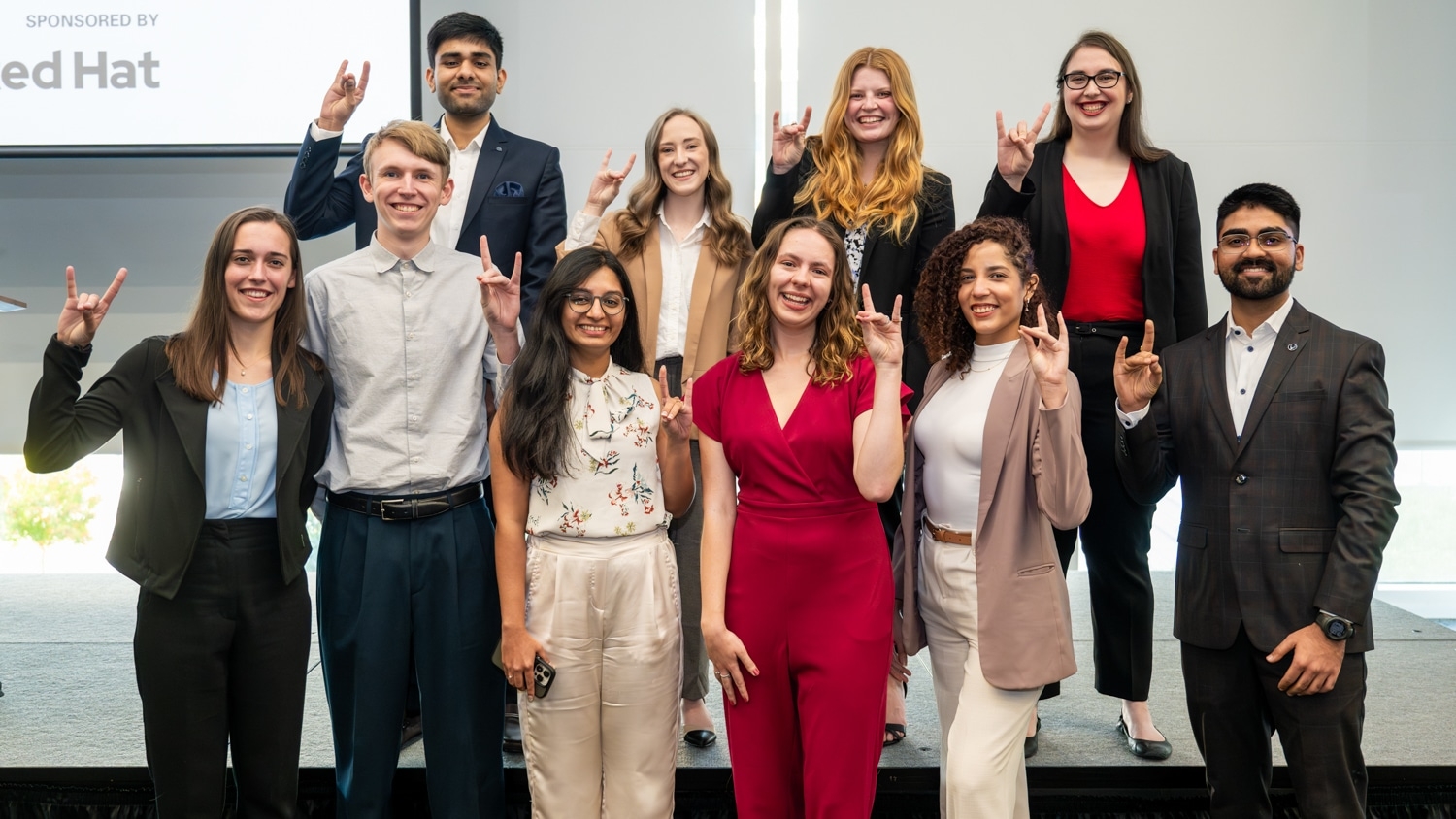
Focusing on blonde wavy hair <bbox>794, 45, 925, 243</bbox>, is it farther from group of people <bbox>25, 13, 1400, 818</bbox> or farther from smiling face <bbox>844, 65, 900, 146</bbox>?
group of people <bbox>25, 13, 1400, 818</bbox>

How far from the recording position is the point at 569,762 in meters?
2.21

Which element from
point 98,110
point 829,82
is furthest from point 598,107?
point 98,110

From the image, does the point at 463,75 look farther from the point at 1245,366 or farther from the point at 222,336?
the point at 1245,366

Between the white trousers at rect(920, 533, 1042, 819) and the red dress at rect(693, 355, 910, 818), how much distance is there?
0.42ft

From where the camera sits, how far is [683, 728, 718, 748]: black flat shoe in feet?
9.48

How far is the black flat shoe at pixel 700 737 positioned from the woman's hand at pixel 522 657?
80 centimetres

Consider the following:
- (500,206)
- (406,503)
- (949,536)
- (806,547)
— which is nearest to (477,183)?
(500,206)

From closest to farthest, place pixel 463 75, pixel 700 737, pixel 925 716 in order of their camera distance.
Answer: pixel 700 737
pixel 463 75
pixel 925 716

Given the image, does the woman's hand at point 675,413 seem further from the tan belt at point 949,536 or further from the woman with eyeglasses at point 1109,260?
the woman with eyeglasses at point 1109,260

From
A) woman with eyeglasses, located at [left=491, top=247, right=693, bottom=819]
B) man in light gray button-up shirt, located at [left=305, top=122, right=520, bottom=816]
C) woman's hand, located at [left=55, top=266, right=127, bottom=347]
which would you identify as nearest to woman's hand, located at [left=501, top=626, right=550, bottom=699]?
woman with eyeglasses, located at [left=491, top=247, right=693, bottom=819]

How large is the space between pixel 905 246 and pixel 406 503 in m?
1.38

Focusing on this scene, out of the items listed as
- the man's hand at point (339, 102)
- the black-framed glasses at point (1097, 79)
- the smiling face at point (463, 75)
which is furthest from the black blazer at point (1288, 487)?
the man's hand at point (339, 102)

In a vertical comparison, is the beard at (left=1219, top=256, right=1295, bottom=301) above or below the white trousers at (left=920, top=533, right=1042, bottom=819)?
above

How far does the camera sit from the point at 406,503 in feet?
7.60
